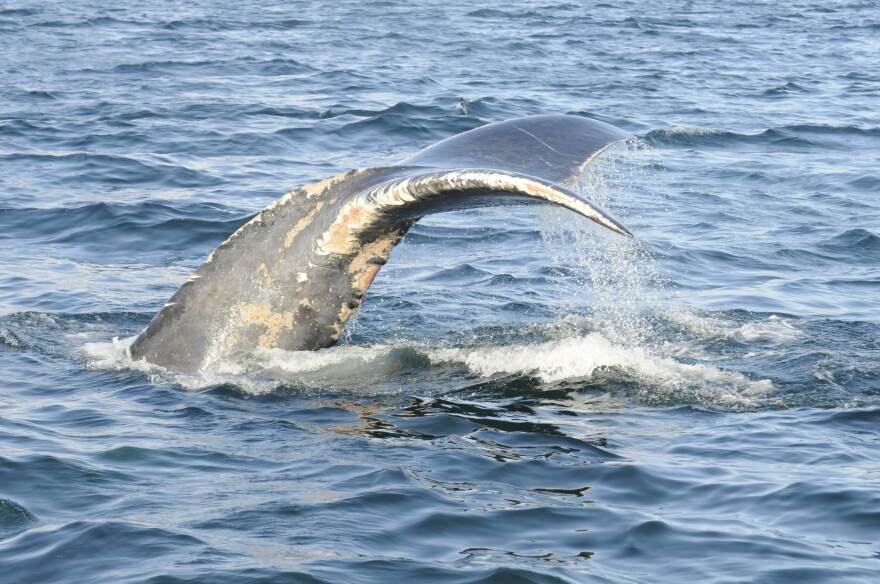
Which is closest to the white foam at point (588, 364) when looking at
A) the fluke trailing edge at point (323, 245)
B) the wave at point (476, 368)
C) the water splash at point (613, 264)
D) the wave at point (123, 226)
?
the wave at point (476, 368)

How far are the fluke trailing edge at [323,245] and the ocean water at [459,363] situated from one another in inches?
9.7

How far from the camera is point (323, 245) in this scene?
24.5ft

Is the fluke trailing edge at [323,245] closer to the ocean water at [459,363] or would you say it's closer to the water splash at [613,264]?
the ocean water at [459,363]

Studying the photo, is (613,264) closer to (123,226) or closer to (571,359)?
(571,359)

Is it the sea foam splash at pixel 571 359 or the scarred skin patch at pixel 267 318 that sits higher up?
the scarred skin patch at pixel 267 318

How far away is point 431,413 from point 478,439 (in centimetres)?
54

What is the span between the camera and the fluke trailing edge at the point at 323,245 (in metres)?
7.27

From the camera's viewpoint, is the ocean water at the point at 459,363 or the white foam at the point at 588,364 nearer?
the ocean water at the point at 459,363

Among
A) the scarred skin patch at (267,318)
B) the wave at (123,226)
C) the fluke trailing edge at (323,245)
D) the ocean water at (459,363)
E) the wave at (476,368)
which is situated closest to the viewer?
the ocean water at (459,363)

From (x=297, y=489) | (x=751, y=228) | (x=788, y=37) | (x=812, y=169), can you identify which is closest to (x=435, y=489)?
(x=297, y=489)

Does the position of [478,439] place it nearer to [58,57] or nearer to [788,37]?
[58,57]

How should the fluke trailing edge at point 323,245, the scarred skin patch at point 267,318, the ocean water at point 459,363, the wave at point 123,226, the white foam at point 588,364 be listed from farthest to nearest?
1. the wave at point 123,226
2. the white foam at point 588,364
3. the scarred skin patch at point 267,318
4. the fluke trailing edge at point 323,245
5. the ocean water at point 459,363

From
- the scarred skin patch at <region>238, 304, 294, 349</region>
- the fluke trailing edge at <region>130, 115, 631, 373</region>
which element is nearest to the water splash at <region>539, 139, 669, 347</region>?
the fluke trailing edge at <region>130, 115, 631, 373</region>

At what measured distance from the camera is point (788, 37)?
2850cm
